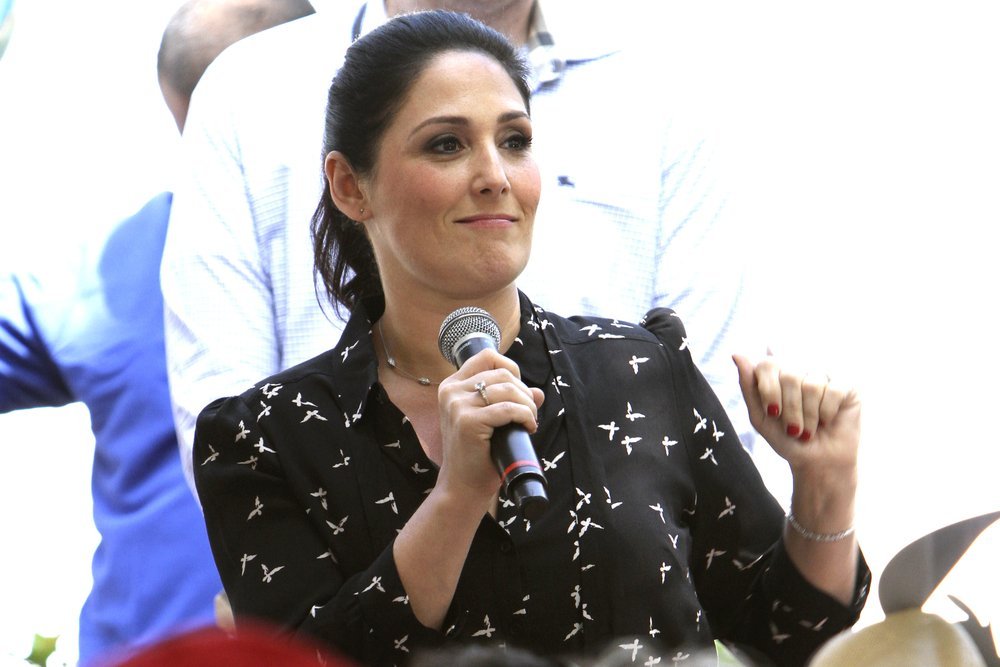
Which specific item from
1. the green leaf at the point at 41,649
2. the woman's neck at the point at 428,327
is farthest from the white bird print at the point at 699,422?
the green leaf at the point at 41,649

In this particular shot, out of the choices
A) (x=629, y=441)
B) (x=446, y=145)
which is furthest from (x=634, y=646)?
(x=446, y=145)

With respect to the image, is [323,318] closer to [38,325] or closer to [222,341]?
[222,341]

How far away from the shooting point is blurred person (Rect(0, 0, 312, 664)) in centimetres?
238

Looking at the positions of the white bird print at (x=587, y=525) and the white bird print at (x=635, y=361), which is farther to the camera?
the white bird print at (x=635, y=361)

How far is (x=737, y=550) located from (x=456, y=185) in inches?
20.1

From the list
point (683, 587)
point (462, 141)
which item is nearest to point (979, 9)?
point (462, 141)

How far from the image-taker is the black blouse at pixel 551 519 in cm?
145

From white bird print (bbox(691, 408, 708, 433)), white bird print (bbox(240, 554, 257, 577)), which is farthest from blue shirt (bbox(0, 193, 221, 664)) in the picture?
white bird print (bbox(691, 408, 708, 433))

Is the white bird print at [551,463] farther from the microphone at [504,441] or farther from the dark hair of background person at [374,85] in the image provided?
the dark hair of background person at [374,85]

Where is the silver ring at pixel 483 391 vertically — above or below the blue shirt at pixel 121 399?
above

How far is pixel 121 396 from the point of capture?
8.14 feet

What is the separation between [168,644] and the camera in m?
0.49

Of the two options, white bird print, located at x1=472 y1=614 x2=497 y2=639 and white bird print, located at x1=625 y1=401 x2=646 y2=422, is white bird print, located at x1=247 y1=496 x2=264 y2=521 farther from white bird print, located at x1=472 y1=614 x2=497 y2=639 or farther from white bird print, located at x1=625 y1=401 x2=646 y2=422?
white bird print, located at x1=625 y1=401 x2=646 y2=422

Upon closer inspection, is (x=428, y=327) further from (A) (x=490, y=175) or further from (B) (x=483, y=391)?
(B) (x=483, y=391)
